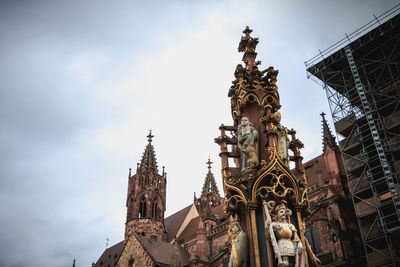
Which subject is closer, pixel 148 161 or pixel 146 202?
pixel 146 202

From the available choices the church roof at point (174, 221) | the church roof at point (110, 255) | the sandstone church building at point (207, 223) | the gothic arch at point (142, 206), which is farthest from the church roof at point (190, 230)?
the church roof at point (110, 255)

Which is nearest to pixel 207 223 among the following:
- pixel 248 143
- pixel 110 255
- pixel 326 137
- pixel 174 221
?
pixel 326 137

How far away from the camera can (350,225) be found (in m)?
19.2

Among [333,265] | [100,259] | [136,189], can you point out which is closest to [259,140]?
[333,265]

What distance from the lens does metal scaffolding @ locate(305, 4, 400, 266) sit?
1680 centimetres

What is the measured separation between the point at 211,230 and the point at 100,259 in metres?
22.8

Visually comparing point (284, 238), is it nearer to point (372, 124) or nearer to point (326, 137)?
point (372, 124)

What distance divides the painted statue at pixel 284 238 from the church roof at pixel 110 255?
4105cm

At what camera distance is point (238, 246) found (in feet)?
17.4

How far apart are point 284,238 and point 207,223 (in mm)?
27609

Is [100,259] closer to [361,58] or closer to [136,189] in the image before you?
[136,189]

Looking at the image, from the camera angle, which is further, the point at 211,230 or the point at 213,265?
the point at 211,230

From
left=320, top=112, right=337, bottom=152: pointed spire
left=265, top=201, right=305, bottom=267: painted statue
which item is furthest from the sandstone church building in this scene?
left=265, top=201, right=305, bottom=267: painted statue

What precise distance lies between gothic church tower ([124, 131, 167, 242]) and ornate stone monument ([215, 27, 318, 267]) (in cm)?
3337
